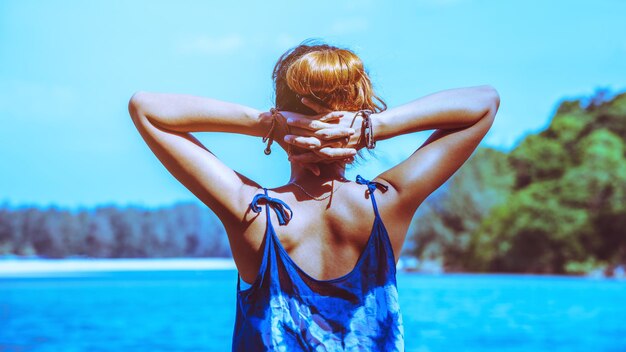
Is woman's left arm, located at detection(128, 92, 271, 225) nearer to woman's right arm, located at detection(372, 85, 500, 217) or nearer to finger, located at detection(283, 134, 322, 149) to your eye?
finger, located at detection(283, 134, 322, 149)

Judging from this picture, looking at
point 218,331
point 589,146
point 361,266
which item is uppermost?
point 589,146

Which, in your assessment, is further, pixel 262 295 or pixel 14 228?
pixel 14 228

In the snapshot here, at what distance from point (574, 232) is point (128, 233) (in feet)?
86.2

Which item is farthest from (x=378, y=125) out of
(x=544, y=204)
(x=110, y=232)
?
(x=110, y=232)

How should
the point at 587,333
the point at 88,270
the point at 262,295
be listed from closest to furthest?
the point at 262,295, the point at 587,333, the point at 88,270

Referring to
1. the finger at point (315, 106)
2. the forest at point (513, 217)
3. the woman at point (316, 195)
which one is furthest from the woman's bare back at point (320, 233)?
the forest at point (513, 217)

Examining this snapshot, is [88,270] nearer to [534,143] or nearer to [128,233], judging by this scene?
[128,233]

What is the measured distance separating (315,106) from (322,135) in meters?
0.04

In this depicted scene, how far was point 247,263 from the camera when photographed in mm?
1005

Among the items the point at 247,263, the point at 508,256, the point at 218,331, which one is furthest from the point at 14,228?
the point at 247,263

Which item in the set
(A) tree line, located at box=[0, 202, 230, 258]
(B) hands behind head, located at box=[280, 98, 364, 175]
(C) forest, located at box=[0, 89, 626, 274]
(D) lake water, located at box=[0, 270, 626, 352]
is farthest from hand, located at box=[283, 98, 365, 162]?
(A) tree line, located at box=[0, 202, 230, 258]

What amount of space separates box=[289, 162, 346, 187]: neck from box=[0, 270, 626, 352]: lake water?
29.4 feet

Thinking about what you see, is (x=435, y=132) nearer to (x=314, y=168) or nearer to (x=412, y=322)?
(x=314, y=168)

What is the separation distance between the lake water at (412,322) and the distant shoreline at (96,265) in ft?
90.7
